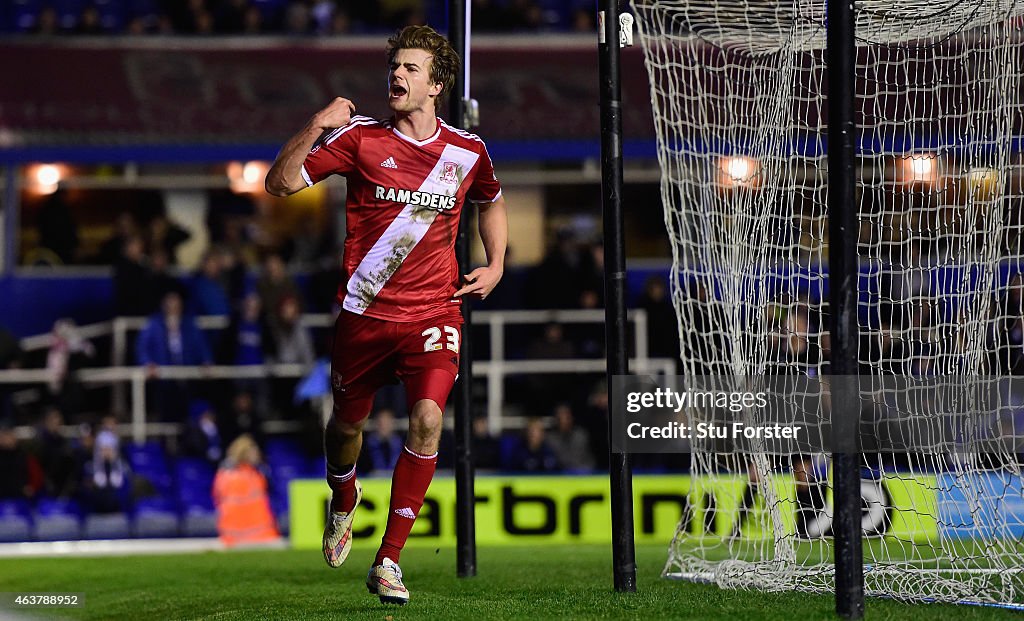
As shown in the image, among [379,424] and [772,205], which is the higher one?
[772,205]

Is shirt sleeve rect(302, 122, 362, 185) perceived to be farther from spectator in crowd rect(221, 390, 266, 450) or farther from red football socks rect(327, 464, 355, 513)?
spectator in crowd rect(221, 390, 266, 450)

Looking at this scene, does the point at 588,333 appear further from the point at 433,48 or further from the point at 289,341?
the point at 433,48

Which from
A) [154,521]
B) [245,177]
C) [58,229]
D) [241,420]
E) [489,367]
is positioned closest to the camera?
[154,521]

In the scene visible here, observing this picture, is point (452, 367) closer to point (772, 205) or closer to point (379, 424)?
point (772, 205)

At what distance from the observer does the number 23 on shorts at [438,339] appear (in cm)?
684

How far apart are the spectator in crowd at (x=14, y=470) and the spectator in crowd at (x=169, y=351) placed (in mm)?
1790

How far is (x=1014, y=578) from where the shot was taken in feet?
25.4

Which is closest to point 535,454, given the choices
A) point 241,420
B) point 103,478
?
point 241,420

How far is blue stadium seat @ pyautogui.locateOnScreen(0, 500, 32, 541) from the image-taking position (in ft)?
52.4

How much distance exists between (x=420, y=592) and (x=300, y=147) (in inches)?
95.9

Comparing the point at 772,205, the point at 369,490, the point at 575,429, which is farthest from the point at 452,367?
the point at 575,429

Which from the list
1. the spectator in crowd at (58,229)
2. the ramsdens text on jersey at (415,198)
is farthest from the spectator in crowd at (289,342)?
the ramsdens text on jersey at (415,198)

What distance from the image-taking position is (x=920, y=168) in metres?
8.73

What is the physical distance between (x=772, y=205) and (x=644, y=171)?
12619 millimetres
